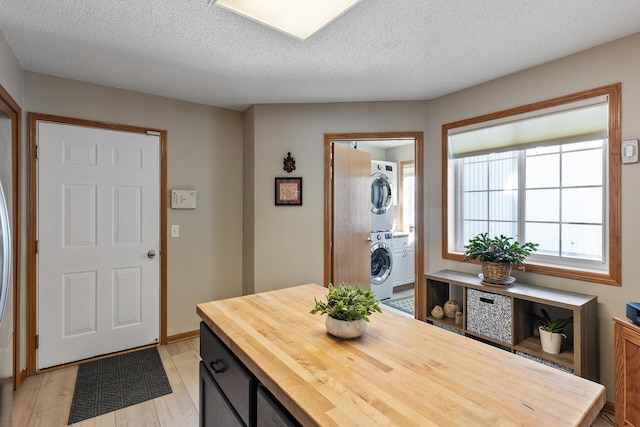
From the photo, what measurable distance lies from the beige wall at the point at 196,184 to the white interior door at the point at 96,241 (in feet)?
0.54

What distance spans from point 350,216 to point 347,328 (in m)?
2.52

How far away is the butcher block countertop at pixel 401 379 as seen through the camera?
73 centimetres

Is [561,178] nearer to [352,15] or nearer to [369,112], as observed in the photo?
[369,112]

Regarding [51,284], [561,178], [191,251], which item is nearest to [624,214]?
[561,178]

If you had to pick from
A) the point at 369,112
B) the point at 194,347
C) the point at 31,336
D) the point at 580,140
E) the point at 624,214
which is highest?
the point at 369,112

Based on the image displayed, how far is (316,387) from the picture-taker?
0.84 metres

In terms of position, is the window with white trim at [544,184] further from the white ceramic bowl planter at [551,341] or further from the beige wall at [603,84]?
the white ceramic bowl planter at [551,341]

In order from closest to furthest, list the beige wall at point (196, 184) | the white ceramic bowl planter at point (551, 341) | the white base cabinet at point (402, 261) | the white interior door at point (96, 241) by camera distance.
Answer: the white ceramic bowl planter at point (551, 341) < the white interior door at point (96, 241) < the beige wall at point (196, 184) < the white base cabinet at point (402, 261)

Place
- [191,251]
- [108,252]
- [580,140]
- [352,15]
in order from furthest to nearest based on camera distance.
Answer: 1. [191,251]
2. [108,252]
3. [580,140]
4. [352,15]

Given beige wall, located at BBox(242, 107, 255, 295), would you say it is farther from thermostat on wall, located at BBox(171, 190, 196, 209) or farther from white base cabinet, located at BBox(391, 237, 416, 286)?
white base cabinet, located at BBox(391, 237, 416, 286)

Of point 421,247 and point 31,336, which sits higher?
point 421,247

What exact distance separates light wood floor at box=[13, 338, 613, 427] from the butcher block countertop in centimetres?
125

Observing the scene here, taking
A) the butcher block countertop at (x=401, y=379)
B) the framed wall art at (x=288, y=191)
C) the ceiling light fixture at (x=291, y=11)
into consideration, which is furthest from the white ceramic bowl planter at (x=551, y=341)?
the ceiling light fixture at (x=291, y=11)

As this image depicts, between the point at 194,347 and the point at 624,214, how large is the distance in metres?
3.47
